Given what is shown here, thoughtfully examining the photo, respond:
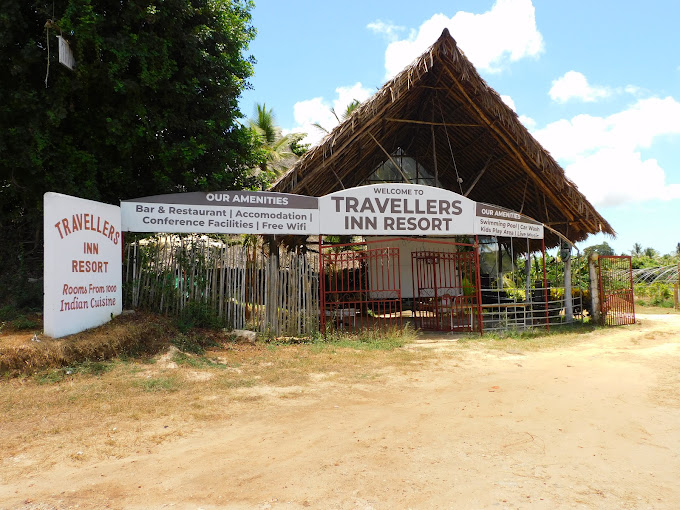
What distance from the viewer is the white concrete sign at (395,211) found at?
966 centimetres

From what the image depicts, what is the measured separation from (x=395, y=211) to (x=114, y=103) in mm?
5841

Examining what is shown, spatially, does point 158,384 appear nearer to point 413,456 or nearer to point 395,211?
point 413,456

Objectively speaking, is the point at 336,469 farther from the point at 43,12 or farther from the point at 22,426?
the point at 43,12

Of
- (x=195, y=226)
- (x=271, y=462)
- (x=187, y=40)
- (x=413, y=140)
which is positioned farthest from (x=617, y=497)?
(x=413, y=140)

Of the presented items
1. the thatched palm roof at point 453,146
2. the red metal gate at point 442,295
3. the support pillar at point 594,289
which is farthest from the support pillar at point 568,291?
the red metal gate at point 442,295

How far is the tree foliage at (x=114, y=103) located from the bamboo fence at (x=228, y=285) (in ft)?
5.27

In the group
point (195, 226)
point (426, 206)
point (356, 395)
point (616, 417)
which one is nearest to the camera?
point (616, 417)

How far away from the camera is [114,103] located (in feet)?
30.3

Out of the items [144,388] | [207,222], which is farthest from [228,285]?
Result: [144,388]

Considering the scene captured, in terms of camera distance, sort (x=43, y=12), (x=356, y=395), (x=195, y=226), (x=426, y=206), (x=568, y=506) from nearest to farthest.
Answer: (x=568, y=506) → (x=356, y=395) → (x=43, y=12) → (x=195, y=226) → (x=426, y=206)

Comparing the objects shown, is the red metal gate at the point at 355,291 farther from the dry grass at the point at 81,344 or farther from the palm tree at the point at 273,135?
the palm tree at the point at 273,135

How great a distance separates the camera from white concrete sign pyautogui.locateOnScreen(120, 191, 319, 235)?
846 centimetres

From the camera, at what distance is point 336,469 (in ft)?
11.6

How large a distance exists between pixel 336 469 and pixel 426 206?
7.39 metres
